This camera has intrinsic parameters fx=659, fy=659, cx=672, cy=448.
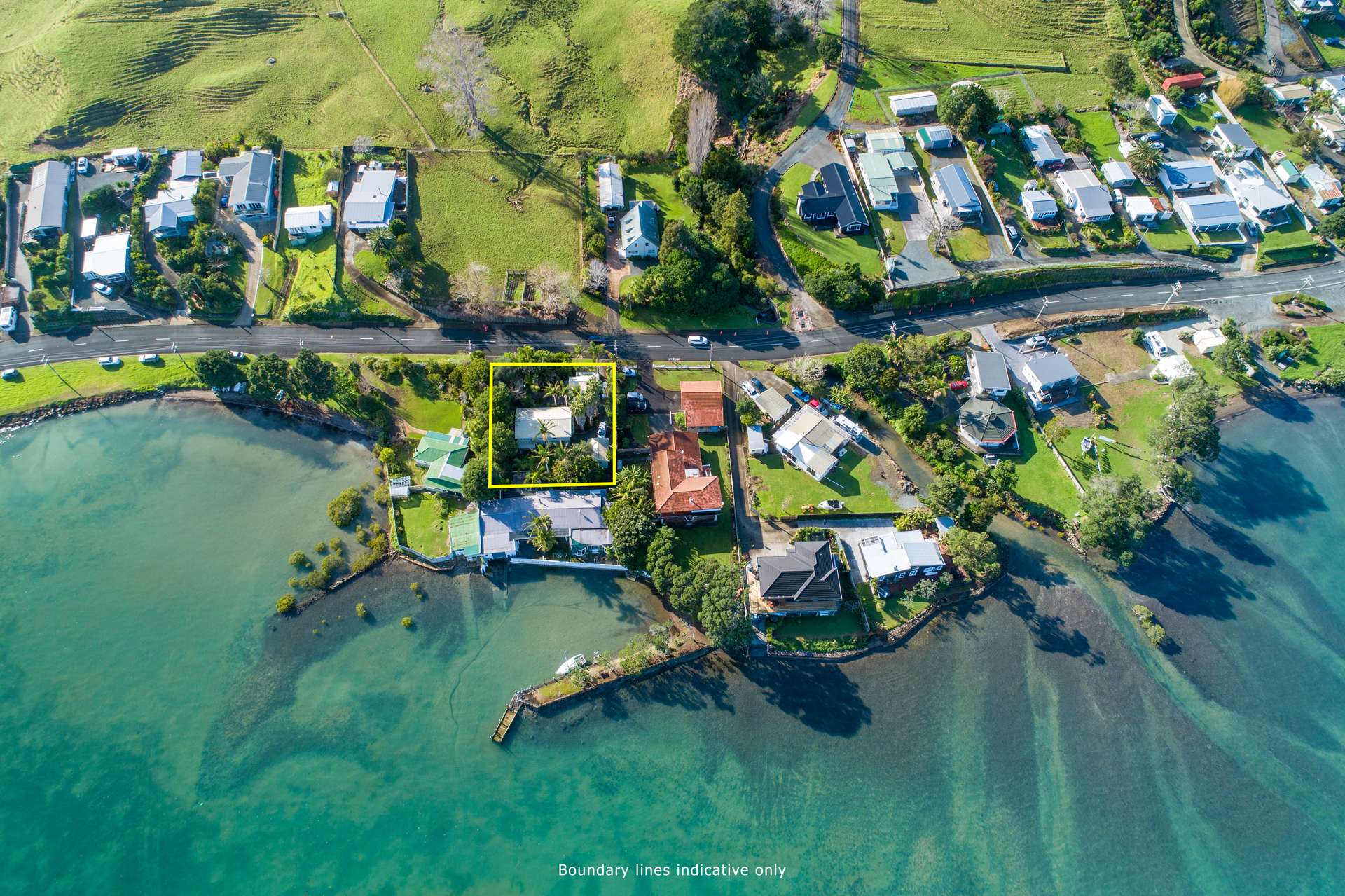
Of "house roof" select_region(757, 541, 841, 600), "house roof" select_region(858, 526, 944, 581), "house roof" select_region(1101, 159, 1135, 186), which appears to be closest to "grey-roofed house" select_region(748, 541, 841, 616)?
"house roof" select_region(757, 541, 841, 600)

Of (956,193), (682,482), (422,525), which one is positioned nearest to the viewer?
(682,482)

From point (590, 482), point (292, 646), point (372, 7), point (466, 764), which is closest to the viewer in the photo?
point (466, 764)

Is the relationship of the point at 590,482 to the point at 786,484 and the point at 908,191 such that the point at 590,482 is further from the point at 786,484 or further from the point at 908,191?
the point at 908,191

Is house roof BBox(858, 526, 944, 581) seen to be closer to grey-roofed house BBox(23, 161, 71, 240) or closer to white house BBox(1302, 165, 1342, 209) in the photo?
white house BBox(1302, 165, 1342, 209)

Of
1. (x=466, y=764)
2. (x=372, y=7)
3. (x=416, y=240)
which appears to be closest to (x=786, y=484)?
(x=466, y=764)

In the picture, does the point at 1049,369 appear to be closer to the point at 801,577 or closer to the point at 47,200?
the point at 801,577

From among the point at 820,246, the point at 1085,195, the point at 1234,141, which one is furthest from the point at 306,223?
the point at 1234,141

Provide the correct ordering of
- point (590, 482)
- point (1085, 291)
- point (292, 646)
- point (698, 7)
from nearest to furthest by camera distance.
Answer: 1. point (292, 646)
2. point (590, 482)
3. point (1085, 291)
4. point (698, 7)
